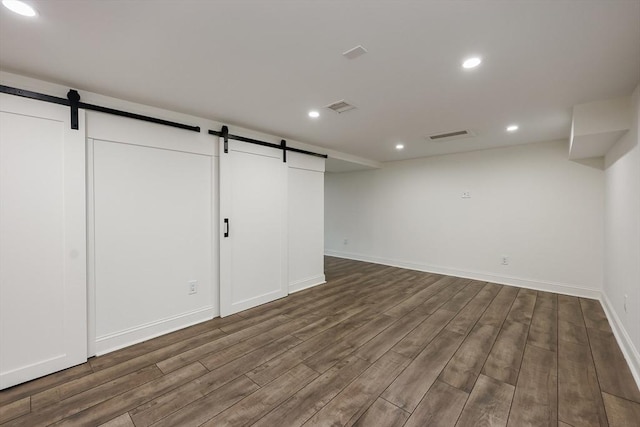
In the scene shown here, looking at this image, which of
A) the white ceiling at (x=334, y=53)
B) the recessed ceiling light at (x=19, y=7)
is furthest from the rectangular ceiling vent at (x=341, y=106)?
the recessed ceiling light at (x=19, y=7)

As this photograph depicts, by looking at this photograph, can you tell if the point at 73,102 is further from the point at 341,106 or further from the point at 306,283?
the point at 306,283

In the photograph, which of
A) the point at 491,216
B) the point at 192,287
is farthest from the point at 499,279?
the point at 192,287

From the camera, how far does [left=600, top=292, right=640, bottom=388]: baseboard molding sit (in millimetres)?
2080

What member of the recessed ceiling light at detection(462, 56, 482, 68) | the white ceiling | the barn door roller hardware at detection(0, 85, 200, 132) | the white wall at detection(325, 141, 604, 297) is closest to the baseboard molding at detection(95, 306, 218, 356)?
the barn door roller hardware at detection(0, 85, 200, 132)

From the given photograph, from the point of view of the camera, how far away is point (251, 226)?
11.7 feet

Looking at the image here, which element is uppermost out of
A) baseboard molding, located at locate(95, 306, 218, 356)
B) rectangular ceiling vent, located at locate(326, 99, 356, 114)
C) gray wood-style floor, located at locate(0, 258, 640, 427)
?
rectangular ceiling vent, located at locate(326, 99, 356, 114)

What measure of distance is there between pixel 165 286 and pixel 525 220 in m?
5.49

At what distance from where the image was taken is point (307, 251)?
4449 mm

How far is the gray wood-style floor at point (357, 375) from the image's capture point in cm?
168

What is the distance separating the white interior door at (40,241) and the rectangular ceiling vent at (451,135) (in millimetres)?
4193

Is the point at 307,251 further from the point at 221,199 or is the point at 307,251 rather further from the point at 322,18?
the point at 322,18

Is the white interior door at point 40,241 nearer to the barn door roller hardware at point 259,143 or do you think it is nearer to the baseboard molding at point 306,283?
the barn door roller hardware at point 259,143

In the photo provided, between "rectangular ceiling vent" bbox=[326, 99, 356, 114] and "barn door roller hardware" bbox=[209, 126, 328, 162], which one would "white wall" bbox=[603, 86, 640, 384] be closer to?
"rectangular ceiling vent" bbox=[326, 99, 356, 114]

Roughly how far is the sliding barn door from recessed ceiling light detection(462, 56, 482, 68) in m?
2.60
